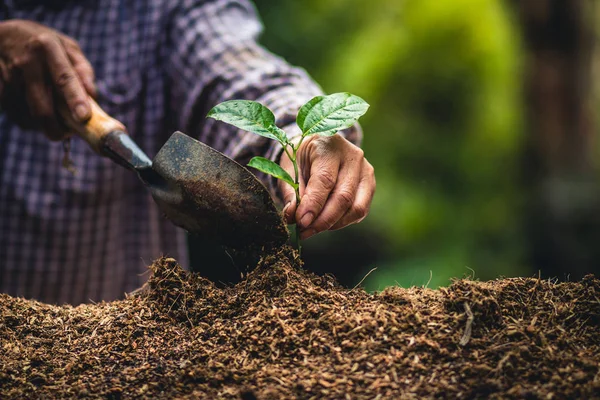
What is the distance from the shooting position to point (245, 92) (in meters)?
2.33

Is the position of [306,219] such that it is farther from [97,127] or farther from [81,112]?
[81,112]

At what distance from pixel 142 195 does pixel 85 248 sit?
0.39 m

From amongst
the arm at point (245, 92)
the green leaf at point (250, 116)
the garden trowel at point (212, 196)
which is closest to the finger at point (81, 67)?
the arm at point (245, 92)

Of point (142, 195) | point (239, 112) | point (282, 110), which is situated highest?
point (239, 112)

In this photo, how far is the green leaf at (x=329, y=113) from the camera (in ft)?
5.04

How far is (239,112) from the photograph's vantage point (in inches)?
61.1

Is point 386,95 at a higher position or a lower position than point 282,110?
lower

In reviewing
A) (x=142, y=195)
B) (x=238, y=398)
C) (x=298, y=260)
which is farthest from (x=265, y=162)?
(x=142, y=195)

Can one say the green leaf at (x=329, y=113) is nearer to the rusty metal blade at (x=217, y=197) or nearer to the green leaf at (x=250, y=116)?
the green leaf at (x=250, y=116)

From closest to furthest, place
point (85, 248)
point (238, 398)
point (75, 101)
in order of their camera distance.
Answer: point (238, 398) → point (75, 101) → point (85, 248)

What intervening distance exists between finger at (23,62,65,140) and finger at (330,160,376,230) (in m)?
1.22

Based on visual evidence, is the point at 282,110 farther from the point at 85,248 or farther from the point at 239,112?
the point at 85,248

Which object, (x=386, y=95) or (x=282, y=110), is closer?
(x=282, y=110)

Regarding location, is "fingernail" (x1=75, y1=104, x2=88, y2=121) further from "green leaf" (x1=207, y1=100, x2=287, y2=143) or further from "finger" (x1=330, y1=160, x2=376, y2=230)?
"finger" (x1=330, y1=160, x2=376, y2=230)
